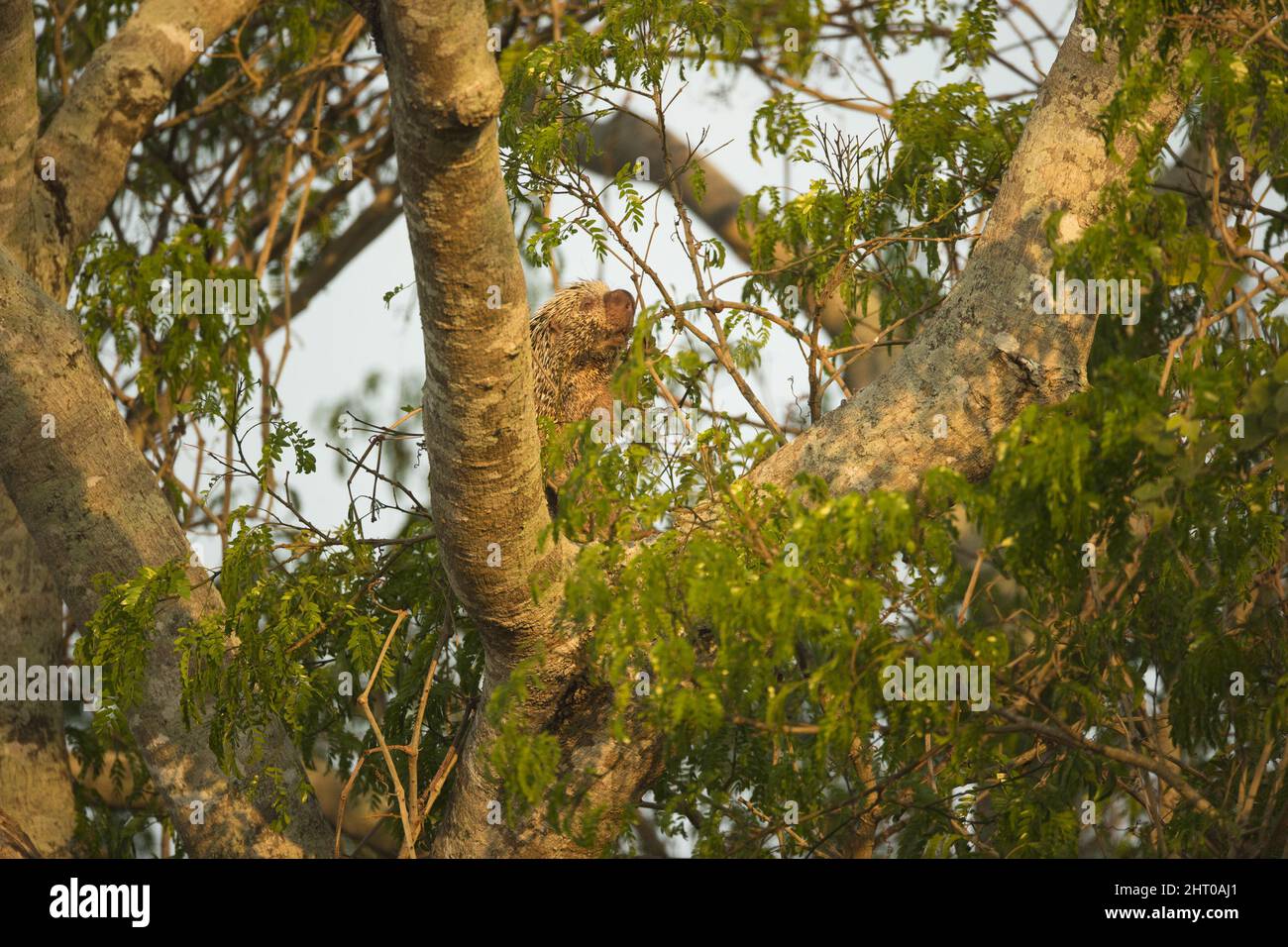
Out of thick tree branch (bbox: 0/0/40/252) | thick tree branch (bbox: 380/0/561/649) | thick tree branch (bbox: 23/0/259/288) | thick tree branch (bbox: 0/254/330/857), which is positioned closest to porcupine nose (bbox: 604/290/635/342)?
thick tree branch (bbox: 380/0/561/649)

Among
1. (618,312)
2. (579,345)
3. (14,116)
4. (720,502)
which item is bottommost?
(720,502)

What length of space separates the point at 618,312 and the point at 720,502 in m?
1.77

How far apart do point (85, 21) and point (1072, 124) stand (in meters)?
5.53

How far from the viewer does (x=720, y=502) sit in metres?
2.99

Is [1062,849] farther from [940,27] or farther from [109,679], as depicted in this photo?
[940,27]

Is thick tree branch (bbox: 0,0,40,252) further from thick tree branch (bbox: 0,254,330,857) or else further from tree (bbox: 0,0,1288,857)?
thick tree branch (bbox: 0,254,330,857)

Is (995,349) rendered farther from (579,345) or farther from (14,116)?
(14,116)

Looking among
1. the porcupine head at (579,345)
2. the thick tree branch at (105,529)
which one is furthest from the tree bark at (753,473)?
the porcupine head at (579,345)

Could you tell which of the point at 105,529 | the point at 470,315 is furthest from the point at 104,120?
the point at 470,315

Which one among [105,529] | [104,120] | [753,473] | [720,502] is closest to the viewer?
[720,502]

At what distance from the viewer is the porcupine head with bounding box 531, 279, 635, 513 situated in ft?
15.1

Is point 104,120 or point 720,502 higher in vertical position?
point 104,120

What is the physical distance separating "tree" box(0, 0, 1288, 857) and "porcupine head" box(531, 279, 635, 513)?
36 cm
